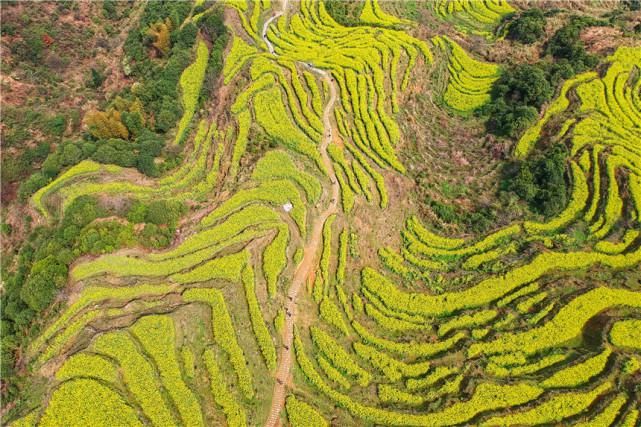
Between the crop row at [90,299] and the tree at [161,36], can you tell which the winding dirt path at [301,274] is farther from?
the tree at [161,36]

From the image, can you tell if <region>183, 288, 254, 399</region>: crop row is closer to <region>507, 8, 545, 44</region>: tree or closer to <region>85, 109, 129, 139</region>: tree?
<region>85, 109, 129, 139</region>: tree

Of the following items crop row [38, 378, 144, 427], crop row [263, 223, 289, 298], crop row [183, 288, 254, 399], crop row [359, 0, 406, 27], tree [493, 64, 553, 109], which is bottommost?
crop row [38, 378, 144, 427]

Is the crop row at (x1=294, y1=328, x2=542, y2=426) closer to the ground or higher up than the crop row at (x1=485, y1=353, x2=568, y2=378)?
closer to the ground

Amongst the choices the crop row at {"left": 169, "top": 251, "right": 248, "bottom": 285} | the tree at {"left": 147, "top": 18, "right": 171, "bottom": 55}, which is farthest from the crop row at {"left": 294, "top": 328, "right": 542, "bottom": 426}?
the tree at {"left": 147, "top": 18, "right": 171, "bottom": 55}

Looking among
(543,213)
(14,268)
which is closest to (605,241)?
(543,213)

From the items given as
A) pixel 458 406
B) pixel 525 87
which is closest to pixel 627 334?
pixel 458 406

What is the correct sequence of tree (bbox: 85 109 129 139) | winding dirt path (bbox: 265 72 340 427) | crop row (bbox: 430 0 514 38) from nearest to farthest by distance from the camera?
winding dirt path (bbox: 265 72 340 427) → tree (bbox: 85 109 129 139) → crop row (bbox: 430 0 514 38)

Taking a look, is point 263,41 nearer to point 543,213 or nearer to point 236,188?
point 236,188
